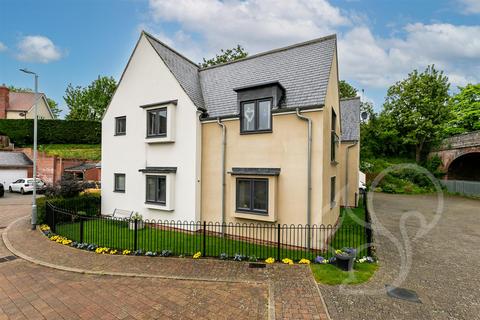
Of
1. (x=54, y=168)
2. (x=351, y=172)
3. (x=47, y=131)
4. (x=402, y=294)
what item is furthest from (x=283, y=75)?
(x=47, y=131)

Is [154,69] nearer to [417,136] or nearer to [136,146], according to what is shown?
[136,146]

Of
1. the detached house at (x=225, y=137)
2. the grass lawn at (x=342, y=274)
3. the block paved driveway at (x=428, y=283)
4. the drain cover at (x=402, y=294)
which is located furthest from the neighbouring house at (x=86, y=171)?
the drain cover at (x=402, y=294)

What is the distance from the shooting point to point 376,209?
18766 mm

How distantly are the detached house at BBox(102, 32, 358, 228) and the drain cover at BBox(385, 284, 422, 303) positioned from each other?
10.8 ft

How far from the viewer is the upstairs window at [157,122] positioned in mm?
12400

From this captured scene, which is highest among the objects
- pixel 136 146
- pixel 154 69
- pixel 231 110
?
pixel 154 69

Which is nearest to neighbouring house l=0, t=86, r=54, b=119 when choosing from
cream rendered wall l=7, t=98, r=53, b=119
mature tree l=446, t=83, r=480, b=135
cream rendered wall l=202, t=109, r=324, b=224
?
cream rendered wall l=7, t=98, r=53, b=119

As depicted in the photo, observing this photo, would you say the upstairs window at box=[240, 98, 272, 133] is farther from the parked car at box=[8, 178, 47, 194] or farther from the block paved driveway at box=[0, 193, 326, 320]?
A: the parked car at box=[8, 178, 47, 194]

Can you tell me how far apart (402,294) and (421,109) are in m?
34.2

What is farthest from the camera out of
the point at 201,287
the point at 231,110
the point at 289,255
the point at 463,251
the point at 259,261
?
the point at 231,110

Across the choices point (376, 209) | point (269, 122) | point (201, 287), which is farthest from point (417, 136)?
point (201, 287)

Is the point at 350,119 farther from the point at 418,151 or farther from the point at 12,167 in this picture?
the point at 12,167

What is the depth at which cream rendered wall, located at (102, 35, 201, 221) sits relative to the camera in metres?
11.6

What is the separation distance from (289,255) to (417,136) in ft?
108
